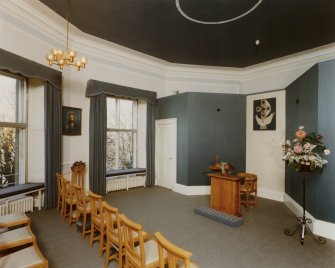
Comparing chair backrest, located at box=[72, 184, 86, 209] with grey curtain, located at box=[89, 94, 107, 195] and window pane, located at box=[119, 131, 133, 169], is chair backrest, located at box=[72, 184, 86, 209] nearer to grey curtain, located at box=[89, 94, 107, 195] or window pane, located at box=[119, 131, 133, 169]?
grey curtain, located at box=[89, 94, 107, 195]

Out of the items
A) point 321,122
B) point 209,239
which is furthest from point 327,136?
point 209,239

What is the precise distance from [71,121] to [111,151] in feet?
5.42

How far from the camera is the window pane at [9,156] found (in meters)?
4.29

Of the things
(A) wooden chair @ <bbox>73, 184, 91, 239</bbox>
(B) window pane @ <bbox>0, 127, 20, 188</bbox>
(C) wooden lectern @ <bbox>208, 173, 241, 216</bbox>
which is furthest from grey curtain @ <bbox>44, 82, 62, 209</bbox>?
(C) wooden lectern @ <bbox>208, 173, 241, 216</bbox>

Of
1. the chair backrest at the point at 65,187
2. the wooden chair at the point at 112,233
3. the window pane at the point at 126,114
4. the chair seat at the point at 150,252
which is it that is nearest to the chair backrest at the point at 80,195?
the chair backrest at the point at 65,187

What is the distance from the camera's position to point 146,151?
6.94 metres

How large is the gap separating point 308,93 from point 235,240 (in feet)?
10.4

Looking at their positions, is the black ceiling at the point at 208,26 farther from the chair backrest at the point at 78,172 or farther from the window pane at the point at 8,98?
the chair backrest at the point at 78,172

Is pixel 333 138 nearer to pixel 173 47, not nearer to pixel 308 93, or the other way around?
pixel 308 93

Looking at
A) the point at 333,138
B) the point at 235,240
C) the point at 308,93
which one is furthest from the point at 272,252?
the point at 308,93

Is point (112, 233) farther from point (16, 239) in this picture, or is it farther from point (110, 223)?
point (16, 239)

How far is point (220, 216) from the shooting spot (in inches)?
168

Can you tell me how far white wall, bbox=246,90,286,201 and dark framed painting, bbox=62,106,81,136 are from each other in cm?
491

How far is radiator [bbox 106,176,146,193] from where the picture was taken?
6.19m
